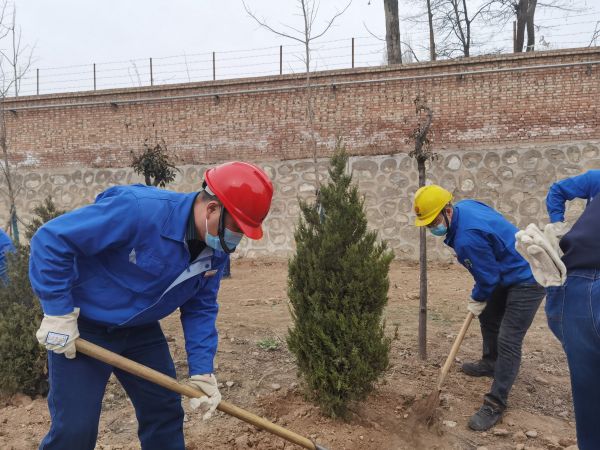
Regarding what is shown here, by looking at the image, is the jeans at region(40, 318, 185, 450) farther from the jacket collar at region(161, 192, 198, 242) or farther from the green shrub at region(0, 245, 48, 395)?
the green shrub at region(0, 245, 48, 395)

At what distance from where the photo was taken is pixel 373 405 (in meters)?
3.84

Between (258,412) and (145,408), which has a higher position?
(145,408)

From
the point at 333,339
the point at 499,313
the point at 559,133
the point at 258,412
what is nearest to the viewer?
the point at 333,339

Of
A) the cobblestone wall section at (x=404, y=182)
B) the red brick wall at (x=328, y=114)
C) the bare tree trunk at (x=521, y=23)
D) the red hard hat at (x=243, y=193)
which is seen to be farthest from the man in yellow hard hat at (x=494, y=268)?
the bare tree trunk at (x=521, y=23)

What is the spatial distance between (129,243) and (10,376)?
2315 mm

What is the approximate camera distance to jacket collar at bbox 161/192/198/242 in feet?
7.83

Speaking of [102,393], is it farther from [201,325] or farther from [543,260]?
[543,260]

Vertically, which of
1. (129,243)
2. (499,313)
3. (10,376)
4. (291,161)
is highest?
(291,161)

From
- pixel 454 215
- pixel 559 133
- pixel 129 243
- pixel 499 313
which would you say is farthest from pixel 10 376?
pixel 559 133

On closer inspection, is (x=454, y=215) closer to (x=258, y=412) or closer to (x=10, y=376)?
(x=258, y=412)

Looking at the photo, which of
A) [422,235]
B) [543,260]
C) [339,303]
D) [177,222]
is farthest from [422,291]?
[177,222]

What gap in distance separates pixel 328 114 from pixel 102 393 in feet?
27.5

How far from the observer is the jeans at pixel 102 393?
93.1 inches

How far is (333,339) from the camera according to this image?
11.2 ft
